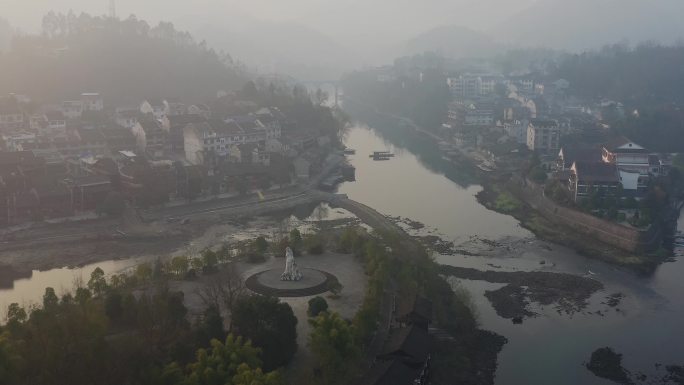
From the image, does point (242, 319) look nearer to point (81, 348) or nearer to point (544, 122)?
point (81, 348)

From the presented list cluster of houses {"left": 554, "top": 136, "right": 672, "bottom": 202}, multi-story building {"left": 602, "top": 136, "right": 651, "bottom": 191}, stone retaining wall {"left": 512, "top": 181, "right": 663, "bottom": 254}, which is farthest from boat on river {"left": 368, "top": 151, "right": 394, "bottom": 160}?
stone retaining wall {"left": 512, "top": 181, "right": 663, "bottom": 254}

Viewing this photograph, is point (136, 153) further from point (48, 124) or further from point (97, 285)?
point (97, 285)

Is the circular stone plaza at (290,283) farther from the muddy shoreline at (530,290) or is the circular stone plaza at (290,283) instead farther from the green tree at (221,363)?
the green tree at (221,363)

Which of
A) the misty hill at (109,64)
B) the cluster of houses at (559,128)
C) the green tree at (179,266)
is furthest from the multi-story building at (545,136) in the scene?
the green tree at (179,266)

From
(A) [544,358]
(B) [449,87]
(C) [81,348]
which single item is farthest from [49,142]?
(B) [449,87]

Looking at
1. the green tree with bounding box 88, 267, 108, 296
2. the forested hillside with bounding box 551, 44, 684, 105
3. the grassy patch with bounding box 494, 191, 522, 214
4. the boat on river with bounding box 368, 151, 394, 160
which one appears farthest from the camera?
the forested hillside with bounding box 551, 44, 684, 105

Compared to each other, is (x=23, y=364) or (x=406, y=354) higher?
(x=23, y=364)

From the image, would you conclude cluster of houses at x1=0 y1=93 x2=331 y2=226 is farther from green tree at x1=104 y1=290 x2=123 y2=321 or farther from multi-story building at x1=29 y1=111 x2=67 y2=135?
green tree at x1=104 y1=290 x2=123 y2=321
